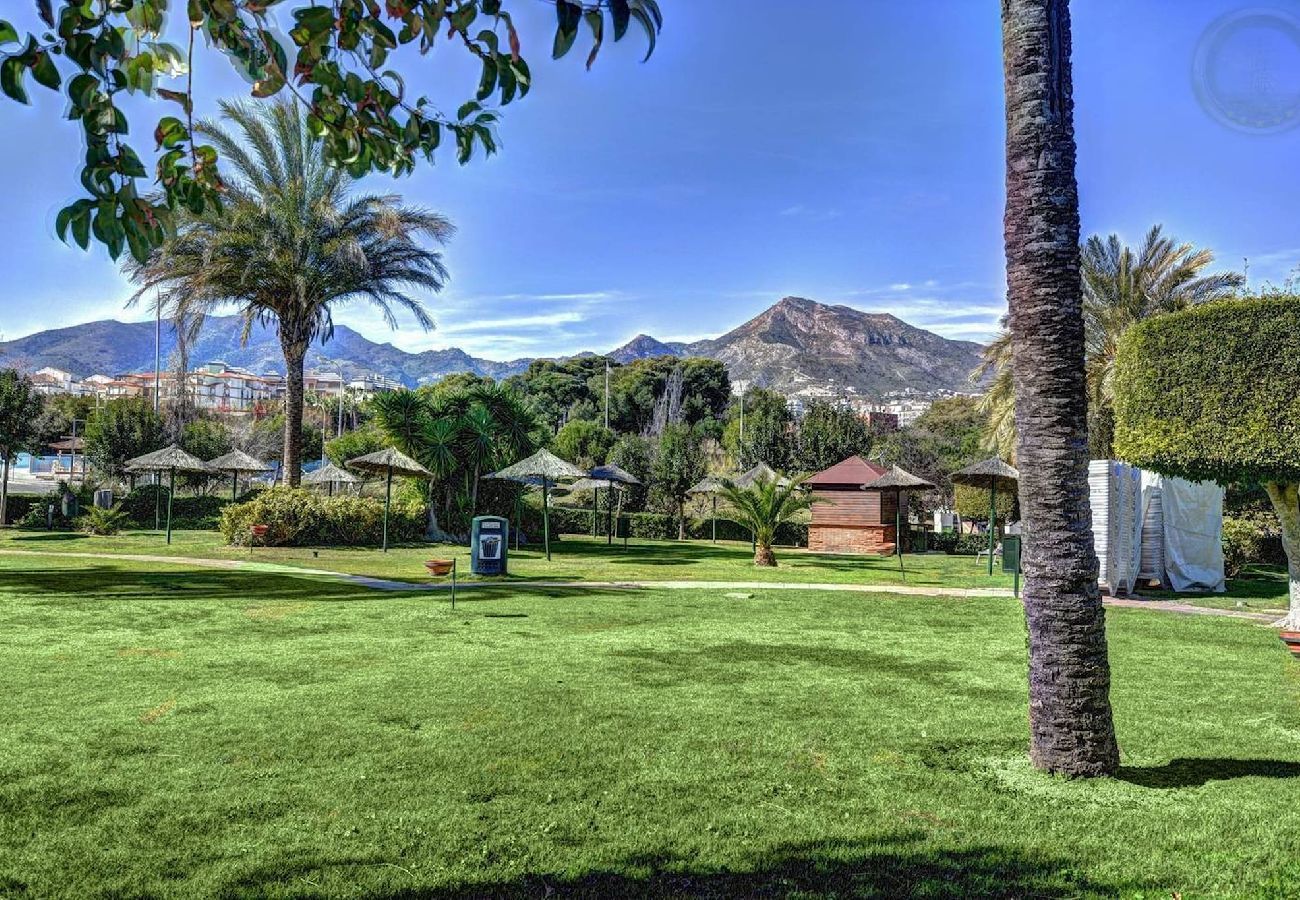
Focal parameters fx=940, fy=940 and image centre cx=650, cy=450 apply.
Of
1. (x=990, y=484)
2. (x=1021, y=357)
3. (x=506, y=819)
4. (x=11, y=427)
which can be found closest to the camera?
(x=506, y=819)

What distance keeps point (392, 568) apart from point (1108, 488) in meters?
13.7

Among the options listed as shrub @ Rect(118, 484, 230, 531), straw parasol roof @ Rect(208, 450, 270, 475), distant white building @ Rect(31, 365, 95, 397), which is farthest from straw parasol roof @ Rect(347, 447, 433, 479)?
distant white building @ Rect(31, 365, 95, 397)

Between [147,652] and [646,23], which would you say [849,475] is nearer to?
[147,652]

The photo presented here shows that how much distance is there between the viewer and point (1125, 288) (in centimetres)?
2775

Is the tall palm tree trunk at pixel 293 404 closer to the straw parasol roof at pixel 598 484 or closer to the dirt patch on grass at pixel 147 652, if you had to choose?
the straw parasol roof at pixel 598 484

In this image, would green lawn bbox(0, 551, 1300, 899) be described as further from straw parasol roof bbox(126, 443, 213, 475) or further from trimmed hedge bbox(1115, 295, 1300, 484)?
straw parasol roof bbox(126, 443, 213, 475)

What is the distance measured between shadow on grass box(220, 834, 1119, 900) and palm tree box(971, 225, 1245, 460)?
2497 centimetres

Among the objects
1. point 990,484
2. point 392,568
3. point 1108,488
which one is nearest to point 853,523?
point 990,484

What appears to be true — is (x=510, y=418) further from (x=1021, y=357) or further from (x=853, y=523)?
(x=1021, y=357)

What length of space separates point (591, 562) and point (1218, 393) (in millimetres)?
14257

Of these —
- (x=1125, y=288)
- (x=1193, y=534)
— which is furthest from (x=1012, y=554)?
(x=1125, y=288)

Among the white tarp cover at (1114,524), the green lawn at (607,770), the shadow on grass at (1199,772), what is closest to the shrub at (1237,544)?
the white tarp cover at (1114,524)

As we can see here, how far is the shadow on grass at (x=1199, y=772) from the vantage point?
4.98 m

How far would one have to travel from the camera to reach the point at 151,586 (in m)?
13.9
